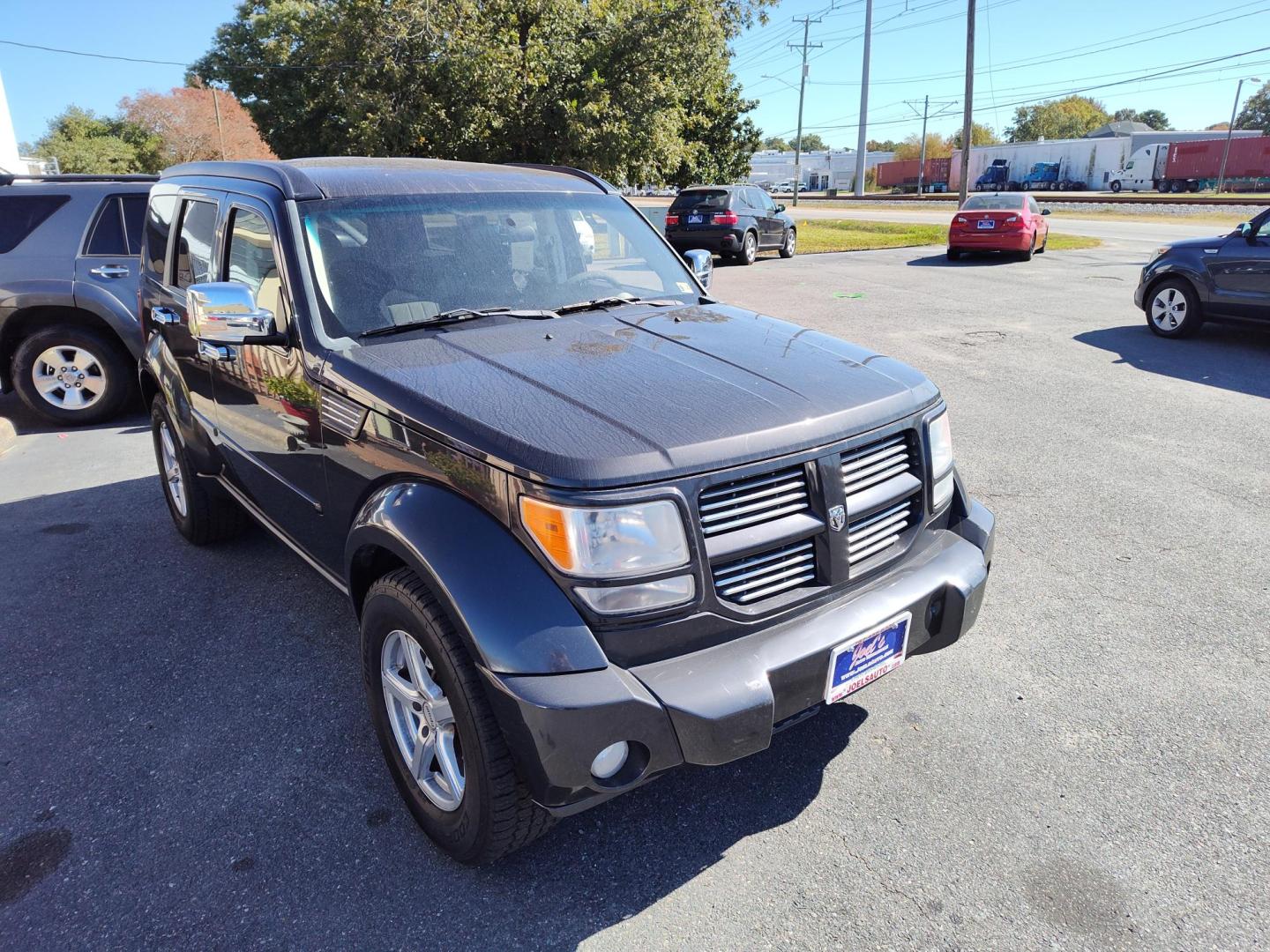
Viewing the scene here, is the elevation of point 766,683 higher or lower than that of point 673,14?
lower

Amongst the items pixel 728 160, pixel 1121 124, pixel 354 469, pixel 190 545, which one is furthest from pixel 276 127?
pixel 1121 124

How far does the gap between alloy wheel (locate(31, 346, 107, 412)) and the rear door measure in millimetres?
476

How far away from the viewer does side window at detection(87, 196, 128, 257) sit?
719cm

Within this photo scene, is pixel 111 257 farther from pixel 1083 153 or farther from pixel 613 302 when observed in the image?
pixel 1083 153

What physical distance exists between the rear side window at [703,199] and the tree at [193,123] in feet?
168

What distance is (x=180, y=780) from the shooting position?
2.84 m

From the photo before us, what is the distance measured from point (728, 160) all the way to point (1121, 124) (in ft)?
227

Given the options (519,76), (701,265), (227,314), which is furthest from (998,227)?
(227,314)

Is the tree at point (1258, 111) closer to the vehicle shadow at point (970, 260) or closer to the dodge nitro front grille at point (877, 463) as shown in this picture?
the vehicle shadow at point (970, 260)

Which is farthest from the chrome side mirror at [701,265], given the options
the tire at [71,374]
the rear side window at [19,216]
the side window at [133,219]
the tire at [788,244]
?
the tire at [788,244]

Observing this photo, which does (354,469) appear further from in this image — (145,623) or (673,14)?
(673,14)

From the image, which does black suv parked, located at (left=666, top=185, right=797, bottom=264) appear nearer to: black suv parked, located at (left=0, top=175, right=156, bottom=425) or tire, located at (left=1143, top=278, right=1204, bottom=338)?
tire, located at (left=1143, top=278, right=1204, bottom=338)

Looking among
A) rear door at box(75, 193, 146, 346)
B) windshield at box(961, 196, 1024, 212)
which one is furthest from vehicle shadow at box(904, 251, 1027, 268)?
rear door at box(75, 193, 146, 346)

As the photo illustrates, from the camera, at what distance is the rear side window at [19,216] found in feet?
23.0
